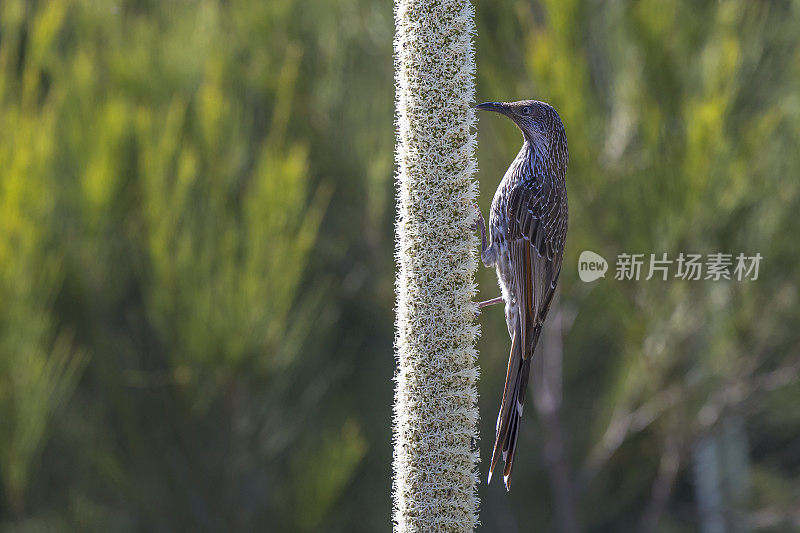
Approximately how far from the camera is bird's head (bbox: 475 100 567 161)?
4.50 ft

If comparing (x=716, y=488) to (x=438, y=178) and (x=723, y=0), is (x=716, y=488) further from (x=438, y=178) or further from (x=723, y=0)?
(x=438, y=178)

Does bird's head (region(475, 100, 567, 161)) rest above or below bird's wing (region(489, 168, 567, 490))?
above

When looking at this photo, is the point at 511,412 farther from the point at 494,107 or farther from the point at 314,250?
the point at 314,250

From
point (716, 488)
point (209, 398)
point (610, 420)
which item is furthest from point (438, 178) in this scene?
point (716, 488)

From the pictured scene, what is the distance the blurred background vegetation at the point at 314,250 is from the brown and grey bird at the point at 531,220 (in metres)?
0.84

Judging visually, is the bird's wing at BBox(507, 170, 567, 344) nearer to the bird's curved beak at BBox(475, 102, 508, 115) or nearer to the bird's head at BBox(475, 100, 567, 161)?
the bird's head at BBox(475, 100, 567, 161)

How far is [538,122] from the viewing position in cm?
145

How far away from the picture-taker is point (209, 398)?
2.63 meters

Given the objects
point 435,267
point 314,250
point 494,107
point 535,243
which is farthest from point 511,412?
point 314,250

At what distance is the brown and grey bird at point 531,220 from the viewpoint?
4.54 ft

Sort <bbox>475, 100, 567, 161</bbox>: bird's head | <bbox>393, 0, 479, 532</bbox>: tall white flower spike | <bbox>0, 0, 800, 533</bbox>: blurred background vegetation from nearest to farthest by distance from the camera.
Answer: <bbox>393, 0, 479, 532</bbox>: tall white flower spike, <bbox>475, 100, 567, 161</bbox>: bird's head, <bbox>0, 0, 800, 533</bbox>: blurred background vegetation

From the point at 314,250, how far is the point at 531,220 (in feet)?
7.24

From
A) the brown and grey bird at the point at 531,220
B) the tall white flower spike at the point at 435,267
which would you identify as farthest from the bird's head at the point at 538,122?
the tall white flower spike at the point at 435,267

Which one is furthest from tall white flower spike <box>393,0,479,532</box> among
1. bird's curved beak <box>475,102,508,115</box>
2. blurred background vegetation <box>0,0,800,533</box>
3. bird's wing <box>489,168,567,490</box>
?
blurred background vegetation <box>0,0,800,533</box>
